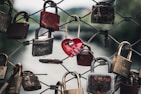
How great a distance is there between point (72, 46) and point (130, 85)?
0.75 ft

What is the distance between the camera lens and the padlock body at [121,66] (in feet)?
3.57

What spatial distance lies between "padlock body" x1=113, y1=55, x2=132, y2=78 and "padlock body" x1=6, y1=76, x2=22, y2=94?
33 centimetres

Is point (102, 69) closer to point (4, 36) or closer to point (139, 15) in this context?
point (139, 15)

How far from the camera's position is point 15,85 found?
1177 mm

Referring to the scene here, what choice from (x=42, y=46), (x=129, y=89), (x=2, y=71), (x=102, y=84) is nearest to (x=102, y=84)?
(x=102, y=84)

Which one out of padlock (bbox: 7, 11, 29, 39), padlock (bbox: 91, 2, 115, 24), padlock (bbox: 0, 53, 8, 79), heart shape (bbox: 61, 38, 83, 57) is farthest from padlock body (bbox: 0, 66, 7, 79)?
padlock (bbox: 91, 2, 115, 24)

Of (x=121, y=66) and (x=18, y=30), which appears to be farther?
(x=18, y=30)

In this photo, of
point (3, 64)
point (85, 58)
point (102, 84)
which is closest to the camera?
point (102, 84)

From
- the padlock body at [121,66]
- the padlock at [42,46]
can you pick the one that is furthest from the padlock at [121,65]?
the padlock at [42,46]

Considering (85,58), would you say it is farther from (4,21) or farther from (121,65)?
(4,21)

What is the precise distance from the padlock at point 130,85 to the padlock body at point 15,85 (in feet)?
1.13

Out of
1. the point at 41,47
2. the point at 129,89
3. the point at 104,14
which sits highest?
the point at 104,14

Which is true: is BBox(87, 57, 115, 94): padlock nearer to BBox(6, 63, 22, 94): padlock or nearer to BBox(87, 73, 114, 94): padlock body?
BBox(87, 73, 114, 94): padlock body

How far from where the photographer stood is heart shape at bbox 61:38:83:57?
3.76 feet
